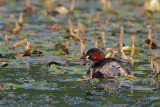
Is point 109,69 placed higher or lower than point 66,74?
higher

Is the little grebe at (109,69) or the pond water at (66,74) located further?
the little grebe at (109,69)

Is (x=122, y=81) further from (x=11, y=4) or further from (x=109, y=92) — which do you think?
(x=11, y=4)

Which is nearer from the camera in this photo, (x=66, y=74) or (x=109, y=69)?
(x=109, y=69)

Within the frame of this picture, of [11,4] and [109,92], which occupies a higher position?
[11,4]

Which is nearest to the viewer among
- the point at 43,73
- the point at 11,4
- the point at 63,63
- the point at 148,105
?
the point at 148,105

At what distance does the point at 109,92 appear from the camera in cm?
685

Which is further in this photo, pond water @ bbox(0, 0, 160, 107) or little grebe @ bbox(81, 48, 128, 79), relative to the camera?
little grebe @ bbox(81, 48, 128, 79)

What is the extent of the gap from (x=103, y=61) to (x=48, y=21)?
9.56m

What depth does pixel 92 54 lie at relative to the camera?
8.83m

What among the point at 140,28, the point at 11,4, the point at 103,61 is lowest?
the point at 103,61

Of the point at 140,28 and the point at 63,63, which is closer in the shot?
the point at 63,63

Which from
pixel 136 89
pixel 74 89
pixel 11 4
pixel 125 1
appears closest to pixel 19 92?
pixel 74 89

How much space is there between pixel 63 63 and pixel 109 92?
9.50ft

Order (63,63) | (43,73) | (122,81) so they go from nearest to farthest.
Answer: (122,81) < (43,73) < (63,63)
